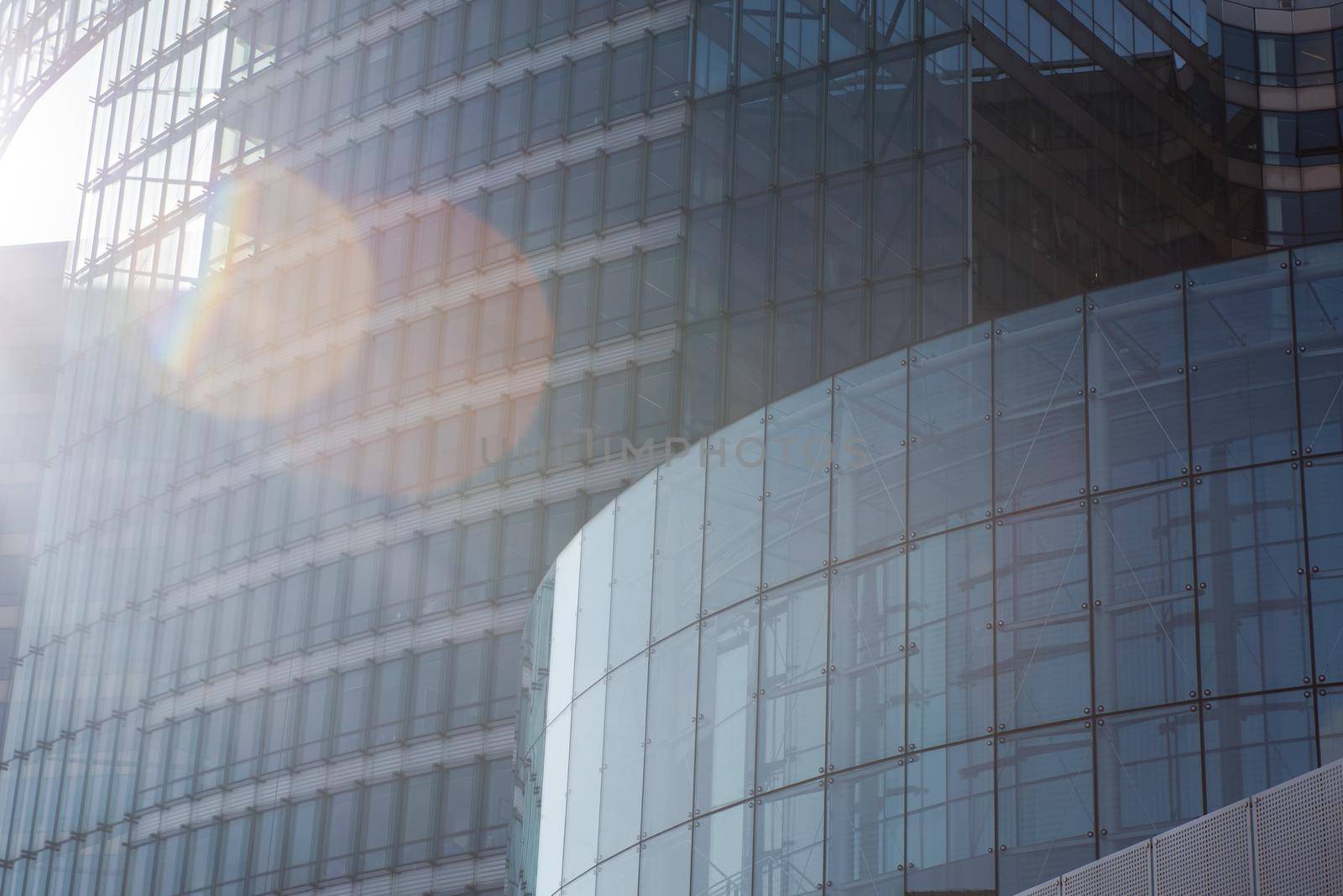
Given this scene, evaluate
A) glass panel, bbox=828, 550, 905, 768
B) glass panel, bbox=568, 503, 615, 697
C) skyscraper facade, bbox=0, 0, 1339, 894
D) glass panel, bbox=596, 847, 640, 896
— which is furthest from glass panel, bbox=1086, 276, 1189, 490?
skyscraper facade, bbox=0, 0, 1339, 894

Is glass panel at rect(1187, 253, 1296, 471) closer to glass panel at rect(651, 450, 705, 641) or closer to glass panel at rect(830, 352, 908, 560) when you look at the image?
glass panel at rect(830, 352, 908, 560)

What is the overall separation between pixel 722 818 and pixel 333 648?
26.5m

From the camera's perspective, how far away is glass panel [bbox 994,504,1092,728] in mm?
20453

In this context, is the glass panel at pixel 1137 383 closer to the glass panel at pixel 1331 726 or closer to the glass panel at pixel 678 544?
the glass panel at pixel 1331 726

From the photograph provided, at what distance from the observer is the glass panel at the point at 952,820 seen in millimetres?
20625

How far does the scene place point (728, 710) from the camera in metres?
24.2

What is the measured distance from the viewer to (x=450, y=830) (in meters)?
43.8

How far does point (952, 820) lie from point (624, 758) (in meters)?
6.20

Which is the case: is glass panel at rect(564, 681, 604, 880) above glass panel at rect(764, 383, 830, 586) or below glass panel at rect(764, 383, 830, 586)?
below

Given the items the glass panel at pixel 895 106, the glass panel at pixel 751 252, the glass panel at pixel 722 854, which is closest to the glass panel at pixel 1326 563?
the glass panel at pixel 722 854

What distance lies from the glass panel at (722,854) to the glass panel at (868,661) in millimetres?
1710

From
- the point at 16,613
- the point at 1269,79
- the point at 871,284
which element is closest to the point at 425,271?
the point at 871,284

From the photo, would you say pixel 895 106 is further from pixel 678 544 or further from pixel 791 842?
pixel 791 842

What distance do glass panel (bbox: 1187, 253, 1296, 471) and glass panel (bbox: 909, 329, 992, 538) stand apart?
2.51 metres
